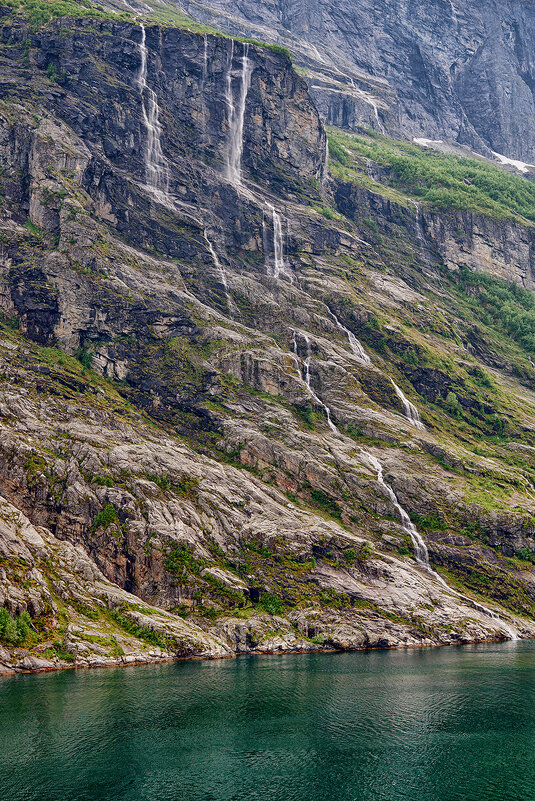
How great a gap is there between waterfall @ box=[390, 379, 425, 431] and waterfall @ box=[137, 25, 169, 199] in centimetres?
7511

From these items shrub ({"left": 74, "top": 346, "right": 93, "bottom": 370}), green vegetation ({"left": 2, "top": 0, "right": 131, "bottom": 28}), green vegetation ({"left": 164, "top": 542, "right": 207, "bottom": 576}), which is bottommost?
green vegetation ({"left": 164, "top": 542, "right": 207, "bottom": 576})

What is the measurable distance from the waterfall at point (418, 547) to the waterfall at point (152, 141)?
8724 cm

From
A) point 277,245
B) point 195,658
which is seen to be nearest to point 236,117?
point 277,245

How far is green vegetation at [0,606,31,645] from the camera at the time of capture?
221 feet

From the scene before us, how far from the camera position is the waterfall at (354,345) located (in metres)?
146

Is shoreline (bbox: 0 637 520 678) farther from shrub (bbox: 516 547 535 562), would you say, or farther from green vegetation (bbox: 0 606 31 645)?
shrub (bbox: 516 547 535 562)

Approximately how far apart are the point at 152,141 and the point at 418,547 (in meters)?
118

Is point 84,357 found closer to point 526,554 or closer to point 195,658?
point 195,658

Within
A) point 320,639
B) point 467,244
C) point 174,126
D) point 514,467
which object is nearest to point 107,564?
point 320,639

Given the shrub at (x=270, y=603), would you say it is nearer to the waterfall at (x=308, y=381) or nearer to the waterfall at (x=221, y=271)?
the waterfall at (x=308, y=381)

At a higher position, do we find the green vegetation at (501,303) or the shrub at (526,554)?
the green vegetation at (501,303)

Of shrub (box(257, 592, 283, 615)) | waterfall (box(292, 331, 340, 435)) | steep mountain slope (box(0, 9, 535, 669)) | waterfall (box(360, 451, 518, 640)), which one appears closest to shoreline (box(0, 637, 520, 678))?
steep mountain slope (box(0, 9, 535, 669))

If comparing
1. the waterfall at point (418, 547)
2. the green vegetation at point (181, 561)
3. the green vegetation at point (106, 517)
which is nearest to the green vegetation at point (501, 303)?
the waterfall at point (418, 547)

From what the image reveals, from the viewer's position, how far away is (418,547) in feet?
351
